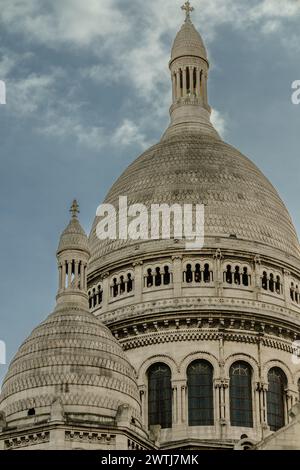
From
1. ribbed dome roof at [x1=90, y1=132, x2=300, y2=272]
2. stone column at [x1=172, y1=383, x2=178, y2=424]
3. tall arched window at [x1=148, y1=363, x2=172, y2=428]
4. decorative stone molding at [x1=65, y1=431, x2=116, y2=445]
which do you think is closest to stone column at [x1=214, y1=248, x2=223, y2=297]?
ribbed dome roof at [x1=90, y1=132, x2=300, y2=272]

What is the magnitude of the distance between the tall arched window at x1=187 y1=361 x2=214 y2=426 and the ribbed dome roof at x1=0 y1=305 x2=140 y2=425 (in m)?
8.21

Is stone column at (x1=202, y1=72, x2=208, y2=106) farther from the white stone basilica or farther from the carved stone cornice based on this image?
the carved stone cornice

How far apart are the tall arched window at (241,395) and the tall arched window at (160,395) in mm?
2966

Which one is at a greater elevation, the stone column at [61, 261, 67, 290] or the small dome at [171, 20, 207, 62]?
the small dome at [171, 20, 207, 62]

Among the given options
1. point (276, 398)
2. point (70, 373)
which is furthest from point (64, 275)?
point (276, 398)

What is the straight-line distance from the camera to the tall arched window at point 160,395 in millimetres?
60938

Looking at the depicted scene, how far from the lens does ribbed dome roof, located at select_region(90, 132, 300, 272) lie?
66188 millimetres

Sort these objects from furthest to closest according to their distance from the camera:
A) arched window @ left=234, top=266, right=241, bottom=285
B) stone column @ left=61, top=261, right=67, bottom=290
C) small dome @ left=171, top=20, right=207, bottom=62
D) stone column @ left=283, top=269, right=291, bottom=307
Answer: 1. small dome @ left=171, top=20, right=207, bottom=62
2. stone column @ left=283, top=269, right=291, bottom=307
3. arched window @ left=234, top=266, right=241, bottom=285
4. stone column @ left=61, top=261, right=67, bottom=290

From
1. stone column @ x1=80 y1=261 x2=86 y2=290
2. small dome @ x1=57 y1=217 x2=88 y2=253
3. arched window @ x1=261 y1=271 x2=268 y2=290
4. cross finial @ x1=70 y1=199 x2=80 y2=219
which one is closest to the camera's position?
stone column @ x1=80 y1=261 x2=86 y2=290

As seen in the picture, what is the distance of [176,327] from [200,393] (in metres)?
3.41

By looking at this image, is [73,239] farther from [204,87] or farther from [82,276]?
[204,87]

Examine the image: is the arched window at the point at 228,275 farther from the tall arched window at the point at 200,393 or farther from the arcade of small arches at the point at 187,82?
the arcade of small arches at the point at 187,82
